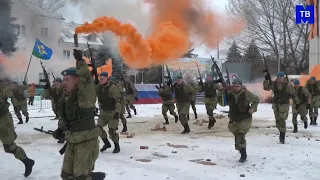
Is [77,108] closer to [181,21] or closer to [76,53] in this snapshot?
[76,53]

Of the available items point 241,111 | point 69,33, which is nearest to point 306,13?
point 69,33

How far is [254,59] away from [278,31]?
578 centimetres

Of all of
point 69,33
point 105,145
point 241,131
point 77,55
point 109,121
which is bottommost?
point 105,145

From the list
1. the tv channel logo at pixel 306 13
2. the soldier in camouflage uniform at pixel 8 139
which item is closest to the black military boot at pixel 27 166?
the soldier in camouflage uniform at pixel 8 139

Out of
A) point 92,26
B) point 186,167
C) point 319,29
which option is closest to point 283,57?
point 319,29

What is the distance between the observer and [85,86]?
493 centimetres

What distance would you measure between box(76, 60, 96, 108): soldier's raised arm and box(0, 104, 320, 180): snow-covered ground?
227cm

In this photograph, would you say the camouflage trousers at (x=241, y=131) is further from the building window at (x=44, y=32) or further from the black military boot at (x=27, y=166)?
the building window at (x=44, y=32)

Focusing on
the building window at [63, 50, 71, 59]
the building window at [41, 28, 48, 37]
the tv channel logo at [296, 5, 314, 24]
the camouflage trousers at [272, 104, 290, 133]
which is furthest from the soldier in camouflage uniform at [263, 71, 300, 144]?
the tv channel logo at [296, 5, 314, 24]

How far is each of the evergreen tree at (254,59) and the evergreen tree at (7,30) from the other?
26523 millimetres

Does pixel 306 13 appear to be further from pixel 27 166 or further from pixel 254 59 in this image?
pixel 27 166

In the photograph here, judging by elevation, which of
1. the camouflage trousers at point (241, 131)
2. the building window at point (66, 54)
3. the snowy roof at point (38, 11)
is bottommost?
the camouflage trousers at point (241, 131)

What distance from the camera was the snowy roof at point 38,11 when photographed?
17444 mm

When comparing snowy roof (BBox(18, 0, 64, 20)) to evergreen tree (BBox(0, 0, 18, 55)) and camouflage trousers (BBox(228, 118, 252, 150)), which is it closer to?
evergreen tree (BBox(0, 0, 18, 55))
